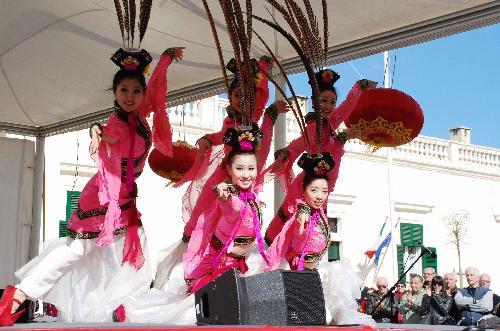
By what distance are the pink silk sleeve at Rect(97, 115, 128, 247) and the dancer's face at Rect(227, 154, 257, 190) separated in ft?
1.98

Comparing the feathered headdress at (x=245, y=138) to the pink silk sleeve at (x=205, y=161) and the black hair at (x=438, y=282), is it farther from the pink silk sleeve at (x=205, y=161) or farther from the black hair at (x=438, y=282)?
the black hair at (x=438, y=282)

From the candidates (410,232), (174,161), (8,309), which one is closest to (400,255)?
(410,232)

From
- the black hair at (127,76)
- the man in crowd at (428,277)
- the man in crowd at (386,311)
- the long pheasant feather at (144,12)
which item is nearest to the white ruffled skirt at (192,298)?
the black hair at (127,76)

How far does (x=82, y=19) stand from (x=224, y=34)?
0.90 meters

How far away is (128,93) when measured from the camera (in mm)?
4180

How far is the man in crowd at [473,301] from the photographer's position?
19.2 feet

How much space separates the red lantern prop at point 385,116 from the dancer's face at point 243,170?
2.84 ft

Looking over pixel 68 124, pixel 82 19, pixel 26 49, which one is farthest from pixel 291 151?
pixel 68 124

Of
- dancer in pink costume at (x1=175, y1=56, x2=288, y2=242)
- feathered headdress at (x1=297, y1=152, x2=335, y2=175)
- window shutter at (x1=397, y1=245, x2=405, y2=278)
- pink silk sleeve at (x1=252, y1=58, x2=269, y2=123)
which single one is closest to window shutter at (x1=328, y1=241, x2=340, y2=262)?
window shutter at (x1=397, y1=245, x2=405, y2=278)

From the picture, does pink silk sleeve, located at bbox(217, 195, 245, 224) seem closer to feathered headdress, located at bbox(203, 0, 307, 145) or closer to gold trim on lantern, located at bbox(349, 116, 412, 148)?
feathered headdress, located at bbox(203, 0, 307, 145)

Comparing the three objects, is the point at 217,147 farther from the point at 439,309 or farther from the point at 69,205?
the point at 69,205

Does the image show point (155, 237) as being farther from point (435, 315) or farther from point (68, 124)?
point (435, 315)

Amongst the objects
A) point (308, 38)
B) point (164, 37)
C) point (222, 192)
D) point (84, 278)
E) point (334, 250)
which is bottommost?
point (84, 278)

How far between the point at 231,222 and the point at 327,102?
1.05 metres
